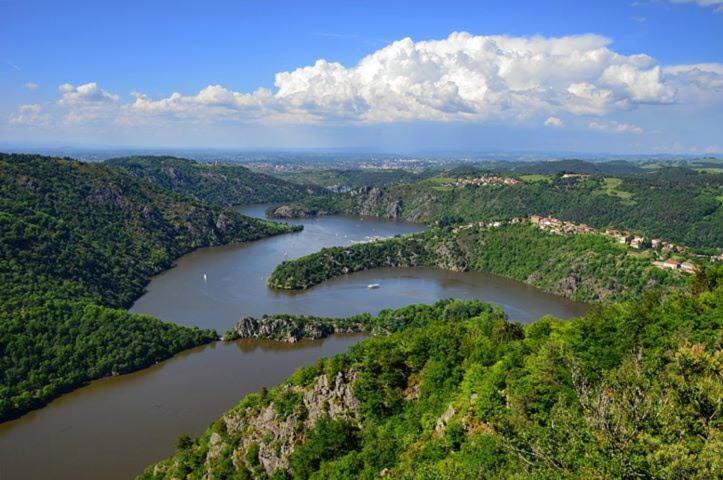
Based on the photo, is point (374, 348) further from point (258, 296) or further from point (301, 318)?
point (258, 296)

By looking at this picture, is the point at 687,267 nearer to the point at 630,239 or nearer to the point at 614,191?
the point at 630,239

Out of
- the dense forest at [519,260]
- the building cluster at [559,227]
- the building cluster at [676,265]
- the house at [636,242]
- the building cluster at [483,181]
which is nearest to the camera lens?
the building cluster at [676,265]

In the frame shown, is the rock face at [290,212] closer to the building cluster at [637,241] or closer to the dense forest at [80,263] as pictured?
the dense forest at [80,263]

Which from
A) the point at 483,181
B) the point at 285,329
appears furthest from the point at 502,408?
the point at 483,181

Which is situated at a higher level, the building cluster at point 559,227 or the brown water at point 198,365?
the building cluster at point 559,227

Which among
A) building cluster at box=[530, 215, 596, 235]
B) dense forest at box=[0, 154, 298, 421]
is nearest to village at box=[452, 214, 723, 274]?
building cluster at box=[530, 215, 596, 235]

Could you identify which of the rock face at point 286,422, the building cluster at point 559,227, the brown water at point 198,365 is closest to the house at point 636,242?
the building cluster at point 559,227
